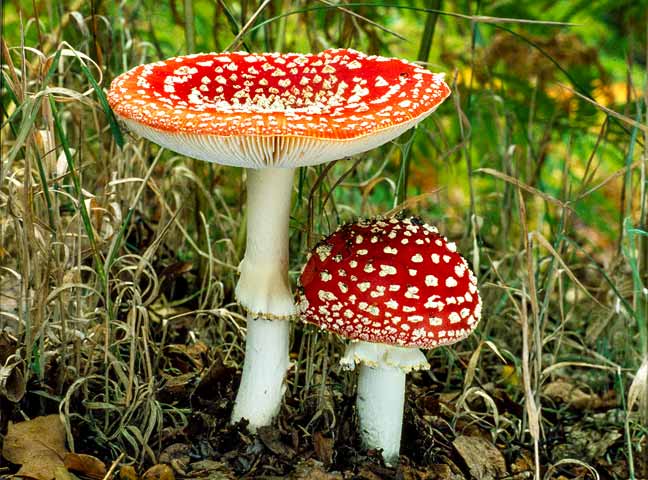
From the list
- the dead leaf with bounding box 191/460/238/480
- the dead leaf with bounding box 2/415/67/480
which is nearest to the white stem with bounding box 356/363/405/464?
the dead leaf with bounding box 191/460/238/480

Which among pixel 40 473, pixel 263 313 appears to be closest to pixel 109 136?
pixel 263 313

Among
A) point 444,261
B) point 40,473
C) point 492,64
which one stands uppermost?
point 492,64

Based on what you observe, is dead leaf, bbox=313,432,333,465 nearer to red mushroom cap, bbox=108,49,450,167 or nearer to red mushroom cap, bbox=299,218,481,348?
red mushroom cap, bbox=299,218,481,348

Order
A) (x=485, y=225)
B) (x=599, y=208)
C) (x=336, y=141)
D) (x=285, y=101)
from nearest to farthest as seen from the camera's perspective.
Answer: (x=336, y=141), (x=285, y=101), (x=485, y=225), (x=599, y=208)

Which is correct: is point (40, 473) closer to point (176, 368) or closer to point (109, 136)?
point (176, 368)

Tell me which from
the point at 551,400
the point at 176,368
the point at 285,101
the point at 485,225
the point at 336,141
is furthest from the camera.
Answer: the point at 485,225

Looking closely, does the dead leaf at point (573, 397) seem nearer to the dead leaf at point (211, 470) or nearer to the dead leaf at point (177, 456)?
the dead leaf at point (211, 470)

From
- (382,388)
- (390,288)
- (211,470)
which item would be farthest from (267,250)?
(211,470)
